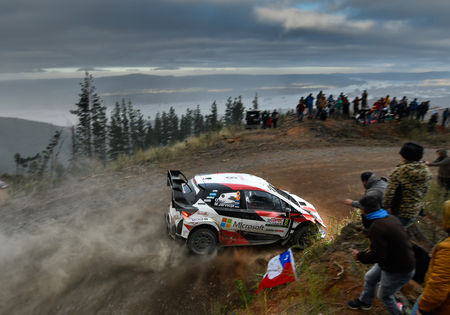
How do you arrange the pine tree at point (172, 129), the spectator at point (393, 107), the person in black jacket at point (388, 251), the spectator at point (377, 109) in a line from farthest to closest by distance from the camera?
the pine tree at point (172, 129), the spectator at point (393, 107), the spectator at point (377, 109), the person in black jacket at point (388, 251)

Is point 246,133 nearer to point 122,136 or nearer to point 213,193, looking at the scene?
point 213,193

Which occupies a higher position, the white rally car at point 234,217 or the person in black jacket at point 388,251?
the person in black jacket at point 388,251

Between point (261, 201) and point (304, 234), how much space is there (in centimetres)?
133

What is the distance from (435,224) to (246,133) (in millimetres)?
16138

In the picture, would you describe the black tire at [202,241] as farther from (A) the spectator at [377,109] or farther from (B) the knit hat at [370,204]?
(A) the spectator at [377,109]

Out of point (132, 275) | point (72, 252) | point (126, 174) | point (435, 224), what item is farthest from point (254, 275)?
point (126, 174)

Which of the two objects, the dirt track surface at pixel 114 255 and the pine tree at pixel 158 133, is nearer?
the dirt track surface at pixel 114 255

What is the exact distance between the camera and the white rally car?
699 cm

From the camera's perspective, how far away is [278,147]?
711 inches

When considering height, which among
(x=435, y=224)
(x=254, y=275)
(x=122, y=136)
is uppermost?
(x=435, y=224)

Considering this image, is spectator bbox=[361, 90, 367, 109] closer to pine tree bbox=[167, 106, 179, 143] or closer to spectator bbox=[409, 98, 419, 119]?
spectator bbox=[409, 98, 419, 119]

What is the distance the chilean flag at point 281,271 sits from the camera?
15.9 feet

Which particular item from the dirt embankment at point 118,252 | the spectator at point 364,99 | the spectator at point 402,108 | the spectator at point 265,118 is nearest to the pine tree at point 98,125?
the spectator at point 265,118

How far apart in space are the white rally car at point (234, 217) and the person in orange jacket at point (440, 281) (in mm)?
4467
